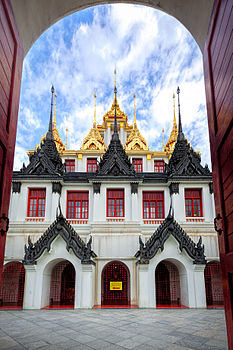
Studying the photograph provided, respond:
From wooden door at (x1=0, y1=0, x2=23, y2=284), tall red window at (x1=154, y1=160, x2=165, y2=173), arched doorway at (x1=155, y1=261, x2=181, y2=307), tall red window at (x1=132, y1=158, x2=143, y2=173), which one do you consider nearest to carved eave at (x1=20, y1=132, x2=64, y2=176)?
tall red window at (x1=132, y1=158, x2=143, y2=173)

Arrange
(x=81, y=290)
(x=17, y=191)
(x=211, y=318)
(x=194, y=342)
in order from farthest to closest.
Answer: (x=17, y=191)
(x=81, y=290)
(x=211, y=318)
(x=194, y=342)

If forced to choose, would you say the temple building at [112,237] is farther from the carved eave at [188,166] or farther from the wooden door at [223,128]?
the wooden door at [223,128]

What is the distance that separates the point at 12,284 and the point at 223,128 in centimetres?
1834

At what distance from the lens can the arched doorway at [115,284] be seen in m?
17.9

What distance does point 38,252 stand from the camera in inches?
630

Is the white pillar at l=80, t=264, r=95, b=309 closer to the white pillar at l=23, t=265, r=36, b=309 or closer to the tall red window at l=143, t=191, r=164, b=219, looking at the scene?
the white pillar at l=23, t=265, r=36, b=309

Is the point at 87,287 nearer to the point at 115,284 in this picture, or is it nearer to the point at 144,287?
the point at 115,284

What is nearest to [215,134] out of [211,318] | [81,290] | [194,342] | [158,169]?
[194,342]

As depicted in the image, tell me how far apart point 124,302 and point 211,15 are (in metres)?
17.1

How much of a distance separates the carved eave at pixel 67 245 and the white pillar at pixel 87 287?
1.41ft

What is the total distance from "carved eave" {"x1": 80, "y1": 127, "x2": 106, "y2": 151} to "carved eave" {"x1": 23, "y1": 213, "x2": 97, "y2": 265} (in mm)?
11841

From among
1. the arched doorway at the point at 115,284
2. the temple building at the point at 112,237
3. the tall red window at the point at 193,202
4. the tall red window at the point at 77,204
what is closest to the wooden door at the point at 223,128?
the temple building at the point at 112,237

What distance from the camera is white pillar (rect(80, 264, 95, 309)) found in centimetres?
1516

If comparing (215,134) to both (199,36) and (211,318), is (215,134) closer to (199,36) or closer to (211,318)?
(199,36)
